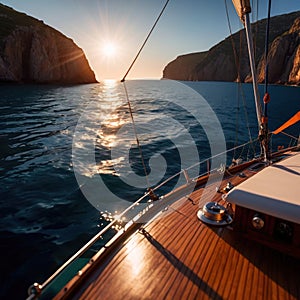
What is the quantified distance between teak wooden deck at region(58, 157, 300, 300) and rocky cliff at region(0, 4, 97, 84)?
260 feet

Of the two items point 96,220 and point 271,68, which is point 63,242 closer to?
point 96,220

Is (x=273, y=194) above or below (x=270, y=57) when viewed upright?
below

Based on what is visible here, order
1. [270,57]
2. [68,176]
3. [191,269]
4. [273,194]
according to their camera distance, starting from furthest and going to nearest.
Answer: [270,57], [68,176], [273,194], [191,269]

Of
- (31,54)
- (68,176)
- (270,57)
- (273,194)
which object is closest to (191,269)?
(273,194)

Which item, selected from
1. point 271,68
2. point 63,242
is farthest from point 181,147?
point 271,68

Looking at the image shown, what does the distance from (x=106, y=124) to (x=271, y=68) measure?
10983 cm

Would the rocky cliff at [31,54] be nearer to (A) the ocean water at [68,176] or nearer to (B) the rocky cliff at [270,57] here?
(A) the ocean water at [68,176]

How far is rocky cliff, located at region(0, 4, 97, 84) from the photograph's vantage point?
72662 millimetres

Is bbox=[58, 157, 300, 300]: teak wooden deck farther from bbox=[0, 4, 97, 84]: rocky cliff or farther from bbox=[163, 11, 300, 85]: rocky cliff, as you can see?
bbox=[0, 4, 97, 84]: rocky cliff

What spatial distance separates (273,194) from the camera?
3.50 meters

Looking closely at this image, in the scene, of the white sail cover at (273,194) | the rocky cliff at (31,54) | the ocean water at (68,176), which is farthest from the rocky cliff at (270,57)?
the rocky cliff at (31,54)

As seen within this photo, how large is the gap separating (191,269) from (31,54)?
94.3m

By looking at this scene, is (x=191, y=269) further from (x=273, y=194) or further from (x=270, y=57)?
(x=270, y=57)

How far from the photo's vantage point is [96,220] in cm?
762
